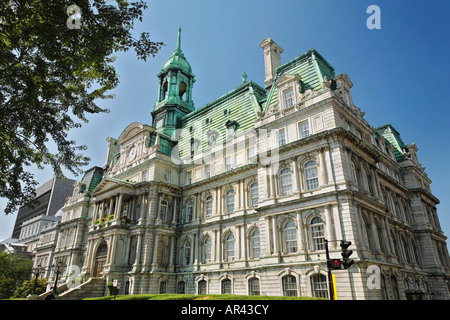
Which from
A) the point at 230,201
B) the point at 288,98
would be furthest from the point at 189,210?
the point at 288,98

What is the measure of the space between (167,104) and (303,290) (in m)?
35.2

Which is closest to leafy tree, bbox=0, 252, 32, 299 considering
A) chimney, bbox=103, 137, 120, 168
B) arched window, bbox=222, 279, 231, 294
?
chimney, bbox=103, 137, 120, 168

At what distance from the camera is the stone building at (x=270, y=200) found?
80.2ft

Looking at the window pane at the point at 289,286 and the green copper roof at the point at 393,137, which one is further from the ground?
the green copper roof at the point at 393,137

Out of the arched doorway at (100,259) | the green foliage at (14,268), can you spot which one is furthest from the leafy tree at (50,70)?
the green foliage at (14,268)

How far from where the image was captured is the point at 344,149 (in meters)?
25.6

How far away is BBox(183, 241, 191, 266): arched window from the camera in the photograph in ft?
119

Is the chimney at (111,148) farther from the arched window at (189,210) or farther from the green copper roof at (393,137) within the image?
the green copper roof at (393,137)

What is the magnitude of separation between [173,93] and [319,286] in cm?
3799

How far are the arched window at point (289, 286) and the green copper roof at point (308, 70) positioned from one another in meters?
17.2

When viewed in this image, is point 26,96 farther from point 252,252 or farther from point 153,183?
point 153,183

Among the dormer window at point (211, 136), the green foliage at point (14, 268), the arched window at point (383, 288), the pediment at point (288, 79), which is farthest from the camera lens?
the green foliage at point (14, 268)

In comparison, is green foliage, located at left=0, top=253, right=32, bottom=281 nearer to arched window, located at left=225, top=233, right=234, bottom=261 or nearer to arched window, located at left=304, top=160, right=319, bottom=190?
arched window, located at left=225, top=233, right=234, bottom=261

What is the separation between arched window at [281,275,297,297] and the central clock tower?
2914 centimetres
